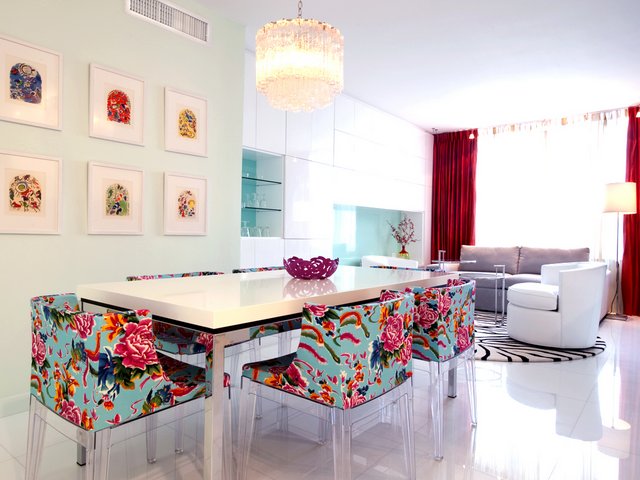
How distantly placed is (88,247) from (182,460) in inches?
60.1

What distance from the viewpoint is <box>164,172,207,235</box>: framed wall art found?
10.9ft

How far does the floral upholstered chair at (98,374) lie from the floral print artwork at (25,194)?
1.29 meters

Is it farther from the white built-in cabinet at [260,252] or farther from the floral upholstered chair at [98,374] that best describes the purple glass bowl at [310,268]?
the white built-in cabinet at [260,252]

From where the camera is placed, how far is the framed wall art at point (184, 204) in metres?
3.32

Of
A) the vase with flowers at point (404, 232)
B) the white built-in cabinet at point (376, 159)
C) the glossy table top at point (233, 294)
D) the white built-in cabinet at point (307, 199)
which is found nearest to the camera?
the glossy table top at point (233, 294)

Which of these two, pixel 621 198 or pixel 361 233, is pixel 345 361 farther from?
pixel 621 198

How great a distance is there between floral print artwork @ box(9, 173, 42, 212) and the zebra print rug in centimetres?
336

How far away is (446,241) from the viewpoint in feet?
24.2

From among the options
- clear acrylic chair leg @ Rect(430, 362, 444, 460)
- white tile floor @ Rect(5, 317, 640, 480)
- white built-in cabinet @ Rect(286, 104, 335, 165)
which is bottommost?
white tile floor @ Rect(5, 317, 640, 480)

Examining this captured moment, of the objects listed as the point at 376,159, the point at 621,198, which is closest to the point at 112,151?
the point at 376,159

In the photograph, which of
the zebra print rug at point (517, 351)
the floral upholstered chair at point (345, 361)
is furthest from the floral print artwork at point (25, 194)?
the zebra print rug at point (517, 351)

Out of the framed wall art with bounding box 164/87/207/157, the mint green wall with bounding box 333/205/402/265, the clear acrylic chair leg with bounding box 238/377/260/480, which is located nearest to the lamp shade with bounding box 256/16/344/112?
the framed wall art with bounding box 164/87/207/157

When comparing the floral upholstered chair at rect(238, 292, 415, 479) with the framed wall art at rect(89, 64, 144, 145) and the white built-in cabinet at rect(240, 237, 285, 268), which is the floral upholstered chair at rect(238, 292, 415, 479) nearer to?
the framed wall art at rect(89, 64, 144, 145)

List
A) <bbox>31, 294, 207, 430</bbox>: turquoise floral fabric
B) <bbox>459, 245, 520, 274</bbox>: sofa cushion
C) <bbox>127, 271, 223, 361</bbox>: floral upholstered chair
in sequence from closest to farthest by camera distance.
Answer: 1. <bbox>31, 294, 207, 430</bbox>: turquoise floral fabric
2. <bbox>127, 271, 223, 361</bbox>: floral upholstered chair
3. <bbox>459, 245, 520, 274</bbox>: sofa cushion
